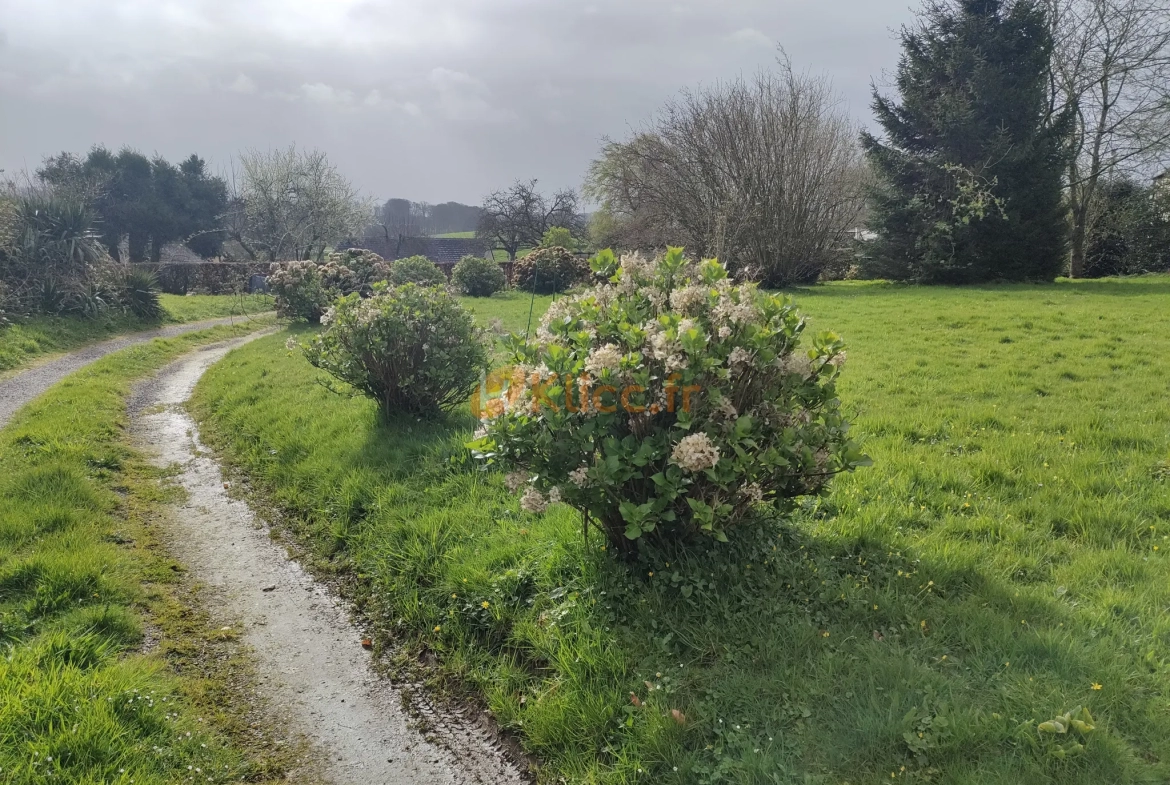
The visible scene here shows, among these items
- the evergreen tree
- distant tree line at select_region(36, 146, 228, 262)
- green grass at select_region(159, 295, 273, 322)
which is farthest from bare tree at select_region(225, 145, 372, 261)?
the evergreen tree

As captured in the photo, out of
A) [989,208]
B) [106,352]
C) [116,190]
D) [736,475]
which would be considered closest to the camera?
[736,475]

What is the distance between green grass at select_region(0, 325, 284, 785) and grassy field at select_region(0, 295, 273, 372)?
6.75m

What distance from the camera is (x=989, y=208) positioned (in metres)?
19.4

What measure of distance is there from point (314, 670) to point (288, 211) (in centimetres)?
3731

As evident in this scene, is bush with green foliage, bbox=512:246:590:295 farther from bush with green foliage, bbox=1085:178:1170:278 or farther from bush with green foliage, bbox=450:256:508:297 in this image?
bush with green foliage, bbox=1085:178:1170:278

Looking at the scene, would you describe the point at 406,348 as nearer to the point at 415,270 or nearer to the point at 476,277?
the point at 415,270

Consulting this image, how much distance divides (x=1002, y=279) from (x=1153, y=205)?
7220 millimetres

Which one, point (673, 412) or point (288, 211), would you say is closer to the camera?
point (673, 412)

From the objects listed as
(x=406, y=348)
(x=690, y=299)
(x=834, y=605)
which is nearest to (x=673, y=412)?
(x=690, y=299)

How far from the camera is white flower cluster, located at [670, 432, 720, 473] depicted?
2783 millimetres

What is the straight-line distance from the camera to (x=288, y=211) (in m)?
35.9

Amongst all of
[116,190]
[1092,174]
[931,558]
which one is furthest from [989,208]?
[116,190]

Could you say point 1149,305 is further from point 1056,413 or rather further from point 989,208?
point 1056,413

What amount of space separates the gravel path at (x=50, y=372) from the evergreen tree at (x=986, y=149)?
20.8 m
